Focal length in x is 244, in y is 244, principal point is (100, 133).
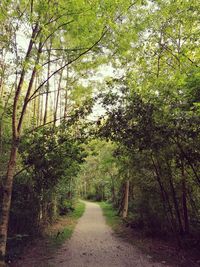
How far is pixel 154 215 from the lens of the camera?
10.6m

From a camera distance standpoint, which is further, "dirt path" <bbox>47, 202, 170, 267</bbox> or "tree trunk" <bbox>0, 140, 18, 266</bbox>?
"dirt path" <bbox>47, 202, 170, 267</bbox>

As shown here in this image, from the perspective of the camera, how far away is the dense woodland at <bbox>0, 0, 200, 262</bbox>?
670cm

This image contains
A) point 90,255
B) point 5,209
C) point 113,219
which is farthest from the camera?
point 113,219

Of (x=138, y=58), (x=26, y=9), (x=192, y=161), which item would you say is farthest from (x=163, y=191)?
(x=26, y=9)

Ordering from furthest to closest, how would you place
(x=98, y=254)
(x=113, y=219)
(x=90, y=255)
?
(x=113, y=219), (x=98, y=254), (x=90, y=255)

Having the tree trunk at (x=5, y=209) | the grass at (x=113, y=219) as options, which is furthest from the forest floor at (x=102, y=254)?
the grass at (x=113, y=219)

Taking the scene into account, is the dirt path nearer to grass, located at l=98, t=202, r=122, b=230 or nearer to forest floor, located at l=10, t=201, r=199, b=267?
forest floor, located at l=10, t=201, r=199, b=267

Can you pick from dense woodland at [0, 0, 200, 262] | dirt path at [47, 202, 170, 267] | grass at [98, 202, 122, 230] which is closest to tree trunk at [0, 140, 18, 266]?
dense woodland at [0, 0, 200, 262]

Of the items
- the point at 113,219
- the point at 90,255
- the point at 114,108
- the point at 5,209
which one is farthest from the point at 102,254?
the point at 113,219

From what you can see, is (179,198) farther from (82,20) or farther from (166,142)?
(82,20)

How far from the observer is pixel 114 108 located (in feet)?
25.2

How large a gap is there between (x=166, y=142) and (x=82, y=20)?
4.14m

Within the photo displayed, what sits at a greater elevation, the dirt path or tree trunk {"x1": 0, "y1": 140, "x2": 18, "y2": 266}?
tree trunk {"x1": 0, "y1": 140, "x2": 18, "y2": 266}

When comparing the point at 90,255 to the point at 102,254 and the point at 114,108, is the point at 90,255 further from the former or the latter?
the point at 114,108
